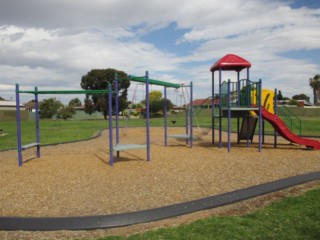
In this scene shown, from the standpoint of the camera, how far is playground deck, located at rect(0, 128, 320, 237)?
531 centimetres

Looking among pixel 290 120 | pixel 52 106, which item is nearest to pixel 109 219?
Answer: pixel 290 120

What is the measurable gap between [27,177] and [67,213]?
2.73 metres

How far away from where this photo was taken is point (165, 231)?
13.2 feet

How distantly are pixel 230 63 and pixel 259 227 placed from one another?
9.16 metres

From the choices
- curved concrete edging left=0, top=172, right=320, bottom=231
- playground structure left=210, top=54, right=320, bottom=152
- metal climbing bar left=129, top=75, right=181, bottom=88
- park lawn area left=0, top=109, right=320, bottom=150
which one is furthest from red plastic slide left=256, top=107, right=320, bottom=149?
curved concrete edging left=0, top=172, right=320, bottom=231

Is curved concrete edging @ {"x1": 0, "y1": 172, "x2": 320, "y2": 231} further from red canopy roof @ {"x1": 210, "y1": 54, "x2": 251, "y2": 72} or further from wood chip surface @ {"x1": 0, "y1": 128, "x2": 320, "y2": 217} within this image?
red canopy roof @ {"x1": 210, "y1": 54, "x2": 251, "y2": 72}

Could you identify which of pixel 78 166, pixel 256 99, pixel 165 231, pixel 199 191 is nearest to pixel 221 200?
pixel 199 191

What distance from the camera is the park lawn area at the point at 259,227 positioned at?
12.5 ft

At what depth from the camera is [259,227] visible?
13.3 ft

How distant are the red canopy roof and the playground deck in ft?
12.2

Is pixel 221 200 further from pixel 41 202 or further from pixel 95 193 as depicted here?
pixel 41 202

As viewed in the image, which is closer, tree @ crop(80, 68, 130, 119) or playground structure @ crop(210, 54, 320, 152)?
playground structure @ crop(210, 54, 320, 152)

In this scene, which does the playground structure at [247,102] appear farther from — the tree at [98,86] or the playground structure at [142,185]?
the tree at [98,86]

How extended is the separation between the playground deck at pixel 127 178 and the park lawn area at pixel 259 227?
1174mm
